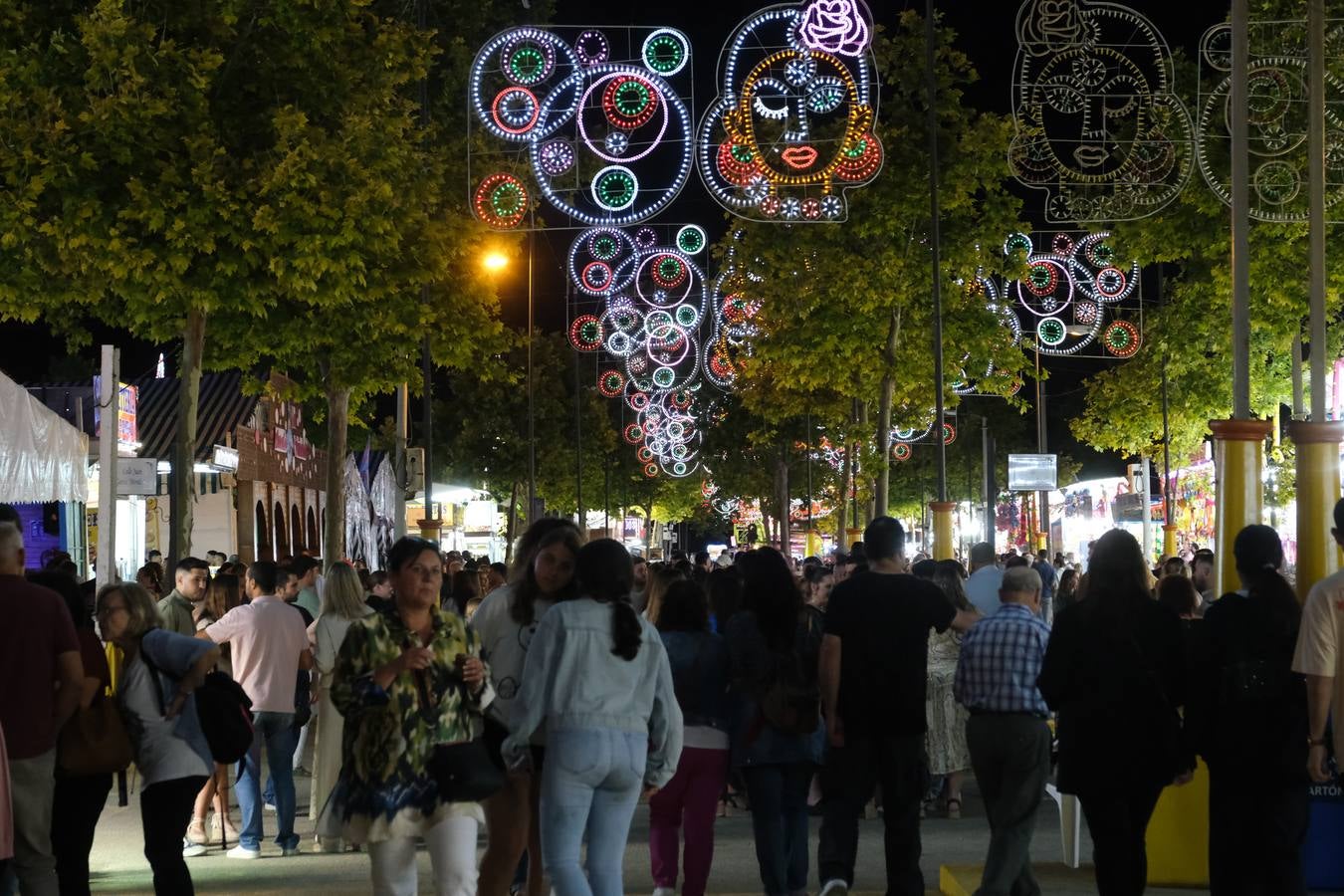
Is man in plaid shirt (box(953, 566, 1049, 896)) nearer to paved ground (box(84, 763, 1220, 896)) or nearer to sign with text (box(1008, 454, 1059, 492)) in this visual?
paved ground (box(84, 763, 1220, 896))

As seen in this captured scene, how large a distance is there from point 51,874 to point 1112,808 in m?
4.64

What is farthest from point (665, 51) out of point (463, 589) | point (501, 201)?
point (463, 589)

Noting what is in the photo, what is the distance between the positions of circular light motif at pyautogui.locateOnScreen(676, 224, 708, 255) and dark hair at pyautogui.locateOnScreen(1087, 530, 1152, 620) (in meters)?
24.6

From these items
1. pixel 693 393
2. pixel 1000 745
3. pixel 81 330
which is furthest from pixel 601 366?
pixel 1000 745

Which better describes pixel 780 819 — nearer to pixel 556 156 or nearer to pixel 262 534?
pixel 556 156

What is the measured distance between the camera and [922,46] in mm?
33062

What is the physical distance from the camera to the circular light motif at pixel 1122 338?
122 feet

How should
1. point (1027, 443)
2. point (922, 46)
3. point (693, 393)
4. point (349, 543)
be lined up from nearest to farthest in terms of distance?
point (922, 46) < point (349, 543) < point (693, 393) < point (1027, 443)

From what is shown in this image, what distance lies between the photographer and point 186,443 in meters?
20.4

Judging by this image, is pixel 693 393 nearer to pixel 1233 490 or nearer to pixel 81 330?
pixel 81 330

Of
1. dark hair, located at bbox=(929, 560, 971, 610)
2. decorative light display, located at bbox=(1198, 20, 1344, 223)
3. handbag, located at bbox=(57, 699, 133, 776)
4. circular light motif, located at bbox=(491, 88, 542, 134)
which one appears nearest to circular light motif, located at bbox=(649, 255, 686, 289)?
decorative light display, located at bbox=(1198, 20, 1344, 223)

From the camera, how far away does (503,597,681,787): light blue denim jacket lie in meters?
7.46

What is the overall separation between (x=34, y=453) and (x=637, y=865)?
756 centimetres

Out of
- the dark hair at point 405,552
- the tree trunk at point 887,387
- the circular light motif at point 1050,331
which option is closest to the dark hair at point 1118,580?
the dark hair at point 405,552
